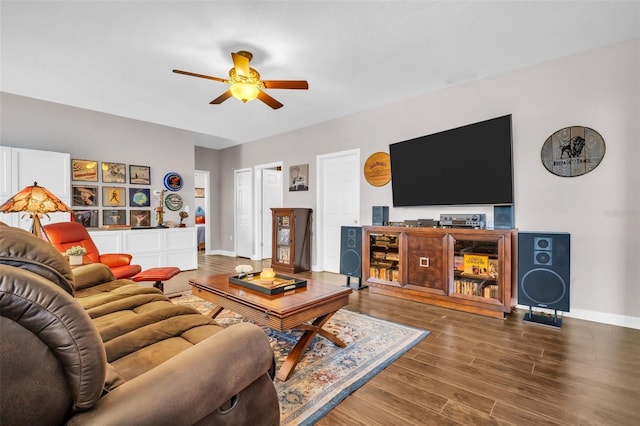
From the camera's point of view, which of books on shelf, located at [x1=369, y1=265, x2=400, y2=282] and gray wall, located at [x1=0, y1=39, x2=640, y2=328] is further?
books on shelf, located at [x1=369, y1=265, x2=400, y2=282]

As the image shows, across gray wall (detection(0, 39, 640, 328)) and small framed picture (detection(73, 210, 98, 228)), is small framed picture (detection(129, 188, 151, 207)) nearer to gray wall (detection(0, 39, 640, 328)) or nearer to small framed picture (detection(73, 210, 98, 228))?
small framed picture (detection(73, 210, 98, 228))

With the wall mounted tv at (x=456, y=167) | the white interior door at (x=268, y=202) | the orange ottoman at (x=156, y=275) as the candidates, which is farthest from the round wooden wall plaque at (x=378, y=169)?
the orange ottoman at (x=156, y=275)

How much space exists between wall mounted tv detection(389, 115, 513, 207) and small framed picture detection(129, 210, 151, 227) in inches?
164

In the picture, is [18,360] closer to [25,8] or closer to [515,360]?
[515,360]

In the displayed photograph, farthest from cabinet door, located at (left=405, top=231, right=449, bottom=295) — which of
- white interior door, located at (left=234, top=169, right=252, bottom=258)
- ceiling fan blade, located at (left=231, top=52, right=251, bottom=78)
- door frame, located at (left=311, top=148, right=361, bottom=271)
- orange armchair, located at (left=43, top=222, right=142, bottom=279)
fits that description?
white interior door, located at (left=234, top=169, right=252, bottom=258)

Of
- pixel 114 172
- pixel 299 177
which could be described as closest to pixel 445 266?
pixel 299 177

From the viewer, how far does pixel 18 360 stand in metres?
0.59

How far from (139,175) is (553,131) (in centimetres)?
586

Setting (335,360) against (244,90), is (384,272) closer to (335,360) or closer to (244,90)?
(335,360)

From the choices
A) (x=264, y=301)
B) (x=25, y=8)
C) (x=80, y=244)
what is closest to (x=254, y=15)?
(x=25, y=8)

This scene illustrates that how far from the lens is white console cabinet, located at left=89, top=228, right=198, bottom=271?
4445 mm

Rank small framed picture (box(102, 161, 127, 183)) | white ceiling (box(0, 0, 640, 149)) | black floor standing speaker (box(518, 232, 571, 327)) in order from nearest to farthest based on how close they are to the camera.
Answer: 1. white ceiling (box(0, 0, 640, 149))
2. black floor standing speaker (box(518, 232, 571, 327))
3. small framed picture (box(102, 161, 127, 183))

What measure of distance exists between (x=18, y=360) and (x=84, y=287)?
203cm

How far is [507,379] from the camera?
74.5 inches
